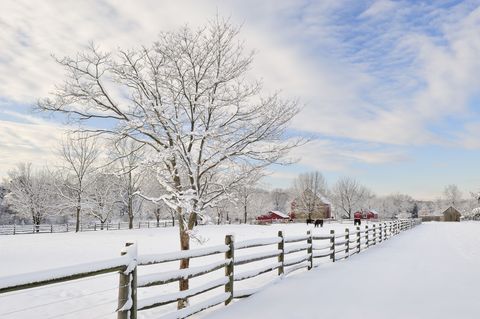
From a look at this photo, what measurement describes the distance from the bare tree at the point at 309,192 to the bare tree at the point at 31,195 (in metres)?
49.0

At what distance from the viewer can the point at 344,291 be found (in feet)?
31.0

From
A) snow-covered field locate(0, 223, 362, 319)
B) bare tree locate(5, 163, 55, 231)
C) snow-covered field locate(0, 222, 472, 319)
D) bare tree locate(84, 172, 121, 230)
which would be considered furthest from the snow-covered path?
bare tree locate(5, 163, 55, 231)

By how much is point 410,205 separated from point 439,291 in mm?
158162

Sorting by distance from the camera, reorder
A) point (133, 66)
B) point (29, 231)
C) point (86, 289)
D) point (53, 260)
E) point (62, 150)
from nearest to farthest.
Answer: point (133, 66)
point (86, 289)
point (53, 260)
point (62, 150)
point (29, 231)

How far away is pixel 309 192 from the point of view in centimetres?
8856

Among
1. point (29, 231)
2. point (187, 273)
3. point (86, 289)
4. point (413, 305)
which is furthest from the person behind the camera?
point (29, 231)

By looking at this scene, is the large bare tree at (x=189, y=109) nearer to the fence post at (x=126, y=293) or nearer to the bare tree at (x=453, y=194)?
the fence post at (x=126, y=293)

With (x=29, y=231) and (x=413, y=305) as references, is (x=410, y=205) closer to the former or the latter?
(x=29, y=231)

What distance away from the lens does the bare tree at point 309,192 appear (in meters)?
87.4

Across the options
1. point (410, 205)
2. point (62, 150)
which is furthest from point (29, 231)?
point (410, 205)

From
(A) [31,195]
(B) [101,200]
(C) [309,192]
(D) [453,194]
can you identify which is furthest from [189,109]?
(D) [453,194]

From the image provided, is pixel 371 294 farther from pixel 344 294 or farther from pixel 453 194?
pixel 453 194

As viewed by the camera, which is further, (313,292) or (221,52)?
(221,52)

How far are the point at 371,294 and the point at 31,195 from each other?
58.9 meters
